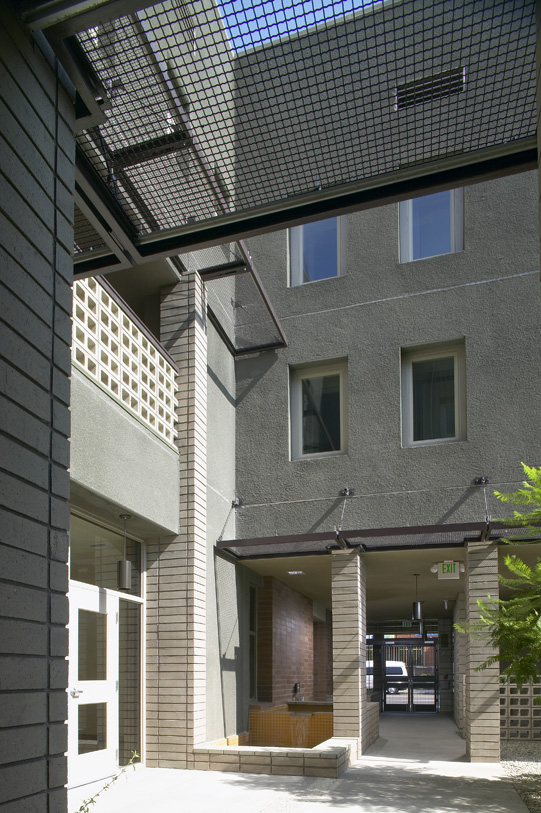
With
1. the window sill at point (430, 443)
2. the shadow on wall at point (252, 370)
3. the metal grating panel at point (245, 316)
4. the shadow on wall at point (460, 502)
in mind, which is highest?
the metal grating panel at point (245, 316)

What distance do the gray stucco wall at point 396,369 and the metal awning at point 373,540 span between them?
0.24 m

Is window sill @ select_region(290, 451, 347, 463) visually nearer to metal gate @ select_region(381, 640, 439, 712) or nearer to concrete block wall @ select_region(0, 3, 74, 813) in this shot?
concrete block wall @ select_region(0, 3, 74, 813)

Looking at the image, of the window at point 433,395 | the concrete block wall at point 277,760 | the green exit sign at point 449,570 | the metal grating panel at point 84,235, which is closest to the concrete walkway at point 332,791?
the concrete block wall at point 277,760

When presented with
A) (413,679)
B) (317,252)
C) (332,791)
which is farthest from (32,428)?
(413,679)

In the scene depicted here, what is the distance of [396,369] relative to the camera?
438 inches

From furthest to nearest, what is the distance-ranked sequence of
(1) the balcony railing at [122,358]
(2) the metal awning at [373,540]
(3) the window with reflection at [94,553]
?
(2) the metal awning at [373,540] < (3) the window with reflection at [94,553] < (1) the balcony railing at [122,358]

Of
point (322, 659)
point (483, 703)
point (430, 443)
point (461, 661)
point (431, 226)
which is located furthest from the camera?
point (322, 659)

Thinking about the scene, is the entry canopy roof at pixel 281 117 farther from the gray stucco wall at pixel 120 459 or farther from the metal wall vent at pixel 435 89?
the gray stucco wall at pixel 120 459

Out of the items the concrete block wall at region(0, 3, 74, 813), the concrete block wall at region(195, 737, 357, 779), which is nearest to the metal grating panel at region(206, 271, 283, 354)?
the concrete block wall at region(195, 737, 357, 779)

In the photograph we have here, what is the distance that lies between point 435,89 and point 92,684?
6.61 metres

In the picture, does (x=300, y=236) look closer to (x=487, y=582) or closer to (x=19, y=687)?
(x=487, y=582)

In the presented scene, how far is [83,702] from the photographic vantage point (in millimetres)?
7594

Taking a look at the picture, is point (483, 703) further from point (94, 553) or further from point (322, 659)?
point (322, 659)

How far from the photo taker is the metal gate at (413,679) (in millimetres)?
21641
